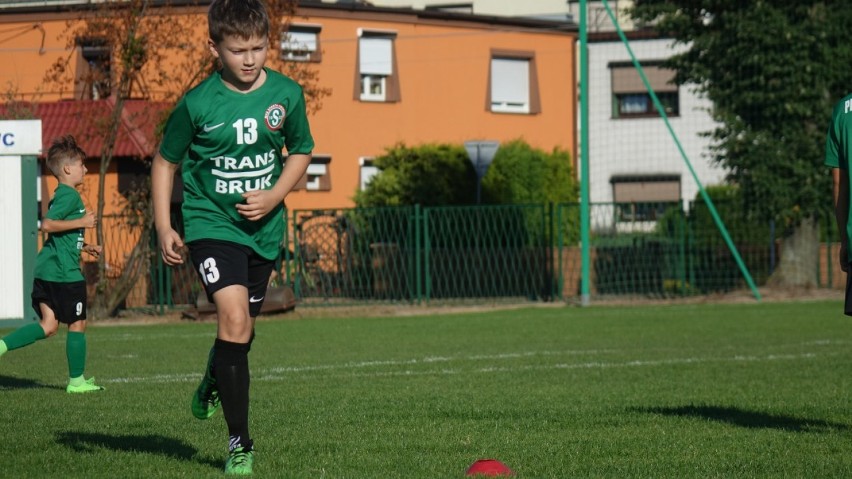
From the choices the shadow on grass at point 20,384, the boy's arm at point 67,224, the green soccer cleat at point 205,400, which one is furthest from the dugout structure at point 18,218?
the green soccer cleat at point 205,400

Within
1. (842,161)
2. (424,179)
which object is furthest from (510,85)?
(842,161)

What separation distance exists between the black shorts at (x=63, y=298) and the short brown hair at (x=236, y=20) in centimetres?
504

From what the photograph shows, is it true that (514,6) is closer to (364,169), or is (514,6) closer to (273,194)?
(364,169)

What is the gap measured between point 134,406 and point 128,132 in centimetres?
1526

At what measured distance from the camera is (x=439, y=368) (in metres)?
12.0

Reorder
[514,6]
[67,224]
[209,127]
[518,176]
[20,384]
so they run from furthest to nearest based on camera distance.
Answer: [514,6], [518,176], [20,384], [67,224], [209,127]

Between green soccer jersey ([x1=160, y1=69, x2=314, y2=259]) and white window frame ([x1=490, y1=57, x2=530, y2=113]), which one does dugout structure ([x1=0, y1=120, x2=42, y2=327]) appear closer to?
green soccer jersey ([x1=160, y1=69, x2=314, y2=259])

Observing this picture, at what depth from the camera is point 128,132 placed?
23.5 meters

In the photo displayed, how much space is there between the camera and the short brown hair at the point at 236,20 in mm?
5621

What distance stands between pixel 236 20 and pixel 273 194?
0.75 m

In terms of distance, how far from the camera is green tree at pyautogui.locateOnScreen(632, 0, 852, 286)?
26719mm

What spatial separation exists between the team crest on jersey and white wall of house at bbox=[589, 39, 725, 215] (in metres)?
39.2

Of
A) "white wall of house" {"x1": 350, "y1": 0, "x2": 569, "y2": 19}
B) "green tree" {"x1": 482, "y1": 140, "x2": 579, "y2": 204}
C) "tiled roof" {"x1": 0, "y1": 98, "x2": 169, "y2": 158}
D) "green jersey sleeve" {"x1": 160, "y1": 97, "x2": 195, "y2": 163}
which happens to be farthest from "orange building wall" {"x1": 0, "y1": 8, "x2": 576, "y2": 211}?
"green jersey sleeve" {"x1": 160, "y1": 97, "x2": 195, "y2": 163}

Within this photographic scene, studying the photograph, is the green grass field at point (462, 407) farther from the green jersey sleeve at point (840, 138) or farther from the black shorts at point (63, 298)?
the green jersey sleeve at point (840, 138)
